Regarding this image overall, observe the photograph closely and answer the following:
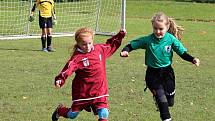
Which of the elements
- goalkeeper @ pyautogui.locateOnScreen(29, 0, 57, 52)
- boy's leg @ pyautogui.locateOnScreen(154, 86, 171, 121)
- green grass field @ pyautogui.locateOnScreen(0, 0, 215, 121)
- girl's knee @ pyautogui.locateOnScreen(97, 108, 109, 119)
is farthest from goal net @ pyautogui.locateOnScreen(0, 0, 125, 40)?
girl's knee @ pyautogui.locateOnScreen(97, 108, 109, 119)

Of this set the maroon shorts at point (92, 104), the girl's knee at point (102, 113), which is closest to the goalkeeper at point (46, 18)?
the maroon shorts at point (92, 104)

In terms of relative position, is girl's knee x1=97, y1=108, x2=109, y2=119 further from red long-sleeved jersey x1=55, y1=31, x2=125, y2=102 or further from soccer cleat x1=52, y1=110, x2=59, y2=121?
soccer cleat x1=52, y1=110, x2=59, y2=121

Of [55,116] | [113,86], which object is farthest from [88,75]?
[113,86]

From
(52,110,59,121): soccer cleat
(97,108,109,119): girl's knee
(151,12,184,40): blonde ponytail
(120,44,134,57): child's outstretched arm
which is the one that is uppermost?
(151,12,184,40): blonde ponytail

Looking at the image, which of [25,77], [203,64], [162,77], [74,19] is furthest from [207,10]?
[162,77]

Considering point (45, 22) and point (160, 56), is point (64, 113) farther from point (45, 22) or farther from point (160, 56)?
point (45, 22)

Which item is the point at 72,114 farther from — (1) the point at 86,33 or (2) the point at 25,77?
(2) the point at 25,77

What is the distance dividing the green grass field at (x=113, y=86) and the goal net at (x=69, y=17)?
3.41m

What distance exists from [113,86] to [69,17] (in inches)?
554

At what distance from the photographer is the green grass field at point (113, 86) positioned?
8.37 m

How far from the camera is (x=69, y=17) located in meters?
24.2

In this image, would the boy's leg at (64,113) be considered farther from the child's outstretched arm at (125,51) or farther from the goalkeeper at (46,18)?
the goalkeeper at (46,18)

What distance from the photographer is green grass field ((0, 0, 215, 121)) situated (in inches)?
329

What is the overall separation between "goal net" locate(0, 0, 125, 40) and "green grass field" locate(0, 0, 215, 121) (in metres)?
3.41
